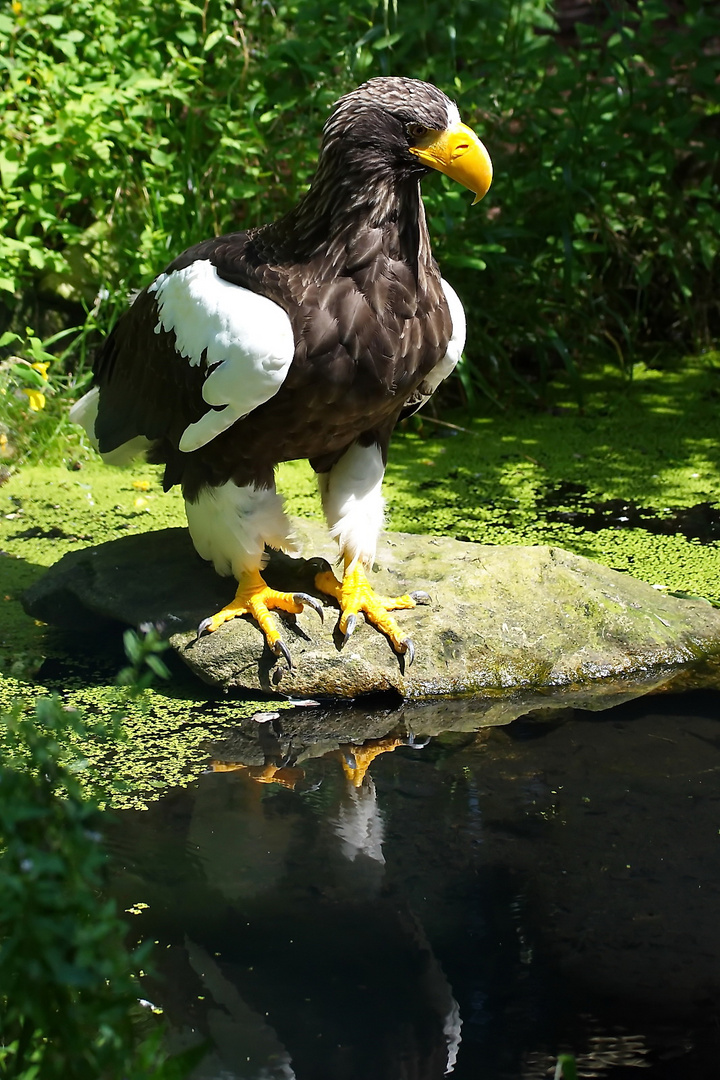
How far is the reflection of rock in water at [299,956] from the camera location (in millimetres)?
1864

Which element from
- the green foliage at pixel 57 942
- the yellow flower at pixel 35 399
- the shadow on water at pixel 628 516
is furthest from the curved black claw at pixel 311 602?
the yellow flower at pixel 35 399

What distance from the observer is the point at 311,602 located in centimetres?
318

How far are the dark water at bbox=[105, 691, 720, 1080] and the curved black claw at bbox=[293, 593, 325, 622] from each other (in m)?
0.37

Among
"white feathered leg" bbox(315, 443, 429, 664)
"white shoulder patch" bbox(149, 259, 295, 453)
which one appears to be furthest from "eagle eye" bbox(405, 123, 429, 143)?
"white feathered leg" bbox(315, 443, 429, 664)

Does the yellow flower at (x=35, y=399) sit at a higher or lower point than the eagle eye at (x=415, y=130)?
lower

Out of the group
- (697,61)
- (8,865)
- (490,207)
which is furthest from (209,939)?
(697,61)

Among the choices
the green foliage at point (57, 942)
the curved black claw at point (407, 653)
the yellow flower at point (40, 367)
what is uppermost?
the yellow flower at point (40, 367)

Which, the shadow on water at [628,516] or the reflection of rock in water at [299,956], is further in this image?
the shadow on water at [628,516]

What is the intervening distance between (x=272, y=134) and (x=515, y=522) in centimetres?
217

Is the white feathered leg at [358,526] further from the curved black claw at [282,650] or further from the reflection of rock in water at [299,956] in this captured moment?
the reflection of rock in water at [299,956]

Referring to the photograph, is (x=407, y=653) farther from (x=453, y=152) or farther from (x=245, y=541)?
(x=453, y=152)

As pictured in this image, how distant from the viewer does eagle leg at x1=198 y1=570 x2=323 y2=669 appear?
124 inches

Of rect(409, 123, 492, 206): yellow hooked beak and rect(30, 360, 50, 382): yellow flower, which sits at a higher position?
rect(409, 123, 492, 206): yellow hooked beak

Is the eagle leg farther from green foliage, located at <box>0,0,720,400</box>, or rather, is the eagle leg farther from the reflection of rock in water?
green foliage, located at <box>0,0,720,400</box>
